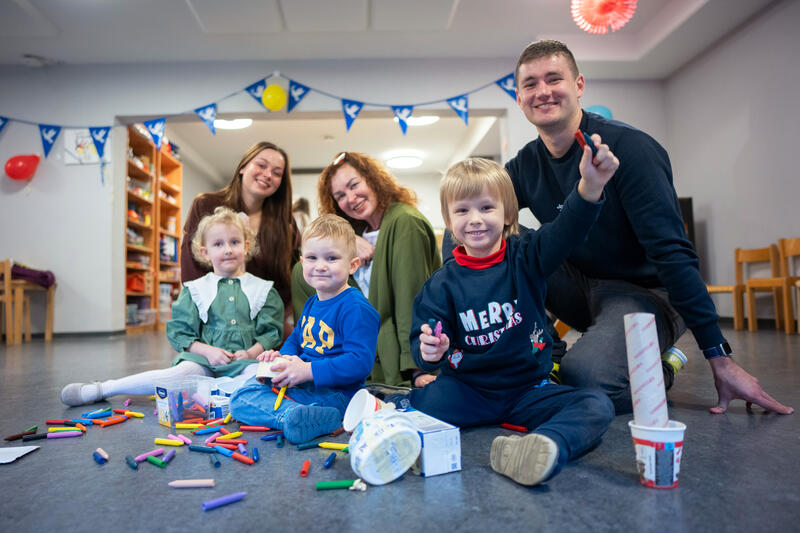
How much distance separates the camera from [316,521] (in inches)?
34.9

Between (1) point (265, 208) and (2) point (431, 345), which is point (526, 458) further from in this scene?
(1) point (265, 208)

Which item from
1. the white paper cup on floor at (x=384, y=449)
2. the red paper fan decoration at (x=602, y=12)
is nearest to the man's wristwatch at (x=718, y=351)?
the white paper cup on floor at (x=384, y=449)

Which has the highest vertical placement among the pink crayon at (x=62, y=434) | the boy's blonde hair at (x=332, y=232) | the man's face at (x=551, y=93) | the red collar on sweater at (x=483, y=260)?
Result: the man's face at (x=551, y=93)

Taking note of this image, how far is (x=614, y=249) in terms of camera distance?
6.08ft

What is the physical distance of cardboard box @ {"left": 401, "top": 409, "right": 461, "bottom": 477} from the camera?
109cm

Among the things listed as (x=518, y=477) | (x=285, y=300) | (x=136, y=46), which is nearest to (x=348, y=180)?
(x=285, y=300)

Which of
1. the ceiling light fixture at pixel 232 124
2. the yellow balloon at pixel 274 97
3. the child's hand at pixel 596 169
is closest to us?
the child's hand at pixel 596 169

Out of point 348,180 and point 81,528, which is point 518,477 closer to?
point 81,528

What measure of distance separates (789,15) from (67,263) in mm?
7275

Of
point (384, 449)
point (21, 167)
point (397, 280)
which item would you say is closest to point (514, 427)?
point (384, 449)

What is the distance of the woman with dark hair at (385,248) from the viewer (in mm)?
2182

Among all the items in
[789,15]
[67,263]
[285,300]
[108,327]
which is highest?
[789,15]

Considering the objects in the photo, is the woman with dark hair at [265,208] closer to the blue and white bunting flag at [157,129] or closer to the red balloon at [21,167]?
the blue and white bunting flag at [157,129]

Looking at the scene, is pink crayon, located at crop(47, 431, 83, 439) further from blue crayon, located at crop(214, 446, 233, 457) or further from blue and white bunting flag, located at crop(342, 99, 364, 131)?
blue and white bunting flag, located at crop(342, 99, 364, 131)
